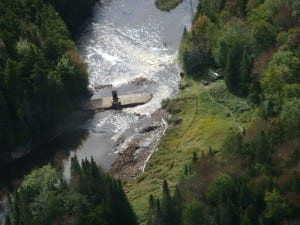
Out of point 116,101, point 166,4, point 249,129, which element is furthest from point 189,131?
point 166,4

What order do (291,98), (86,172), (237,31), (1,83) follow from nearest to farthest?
(86,172)
(291,98)
(1,83)
(237,31)

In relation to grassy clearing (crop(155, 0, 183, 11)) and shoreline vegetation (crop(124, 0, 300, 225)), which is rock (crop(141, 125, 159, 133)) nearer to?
shoreline vegetation (crop(124, 0, 300, 225))

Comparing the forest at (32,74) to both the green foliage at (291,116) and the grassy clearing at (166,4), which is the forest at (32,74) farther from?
the green foliage at (291,116)

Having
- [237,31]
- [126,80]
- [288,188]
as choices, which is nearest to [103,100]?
[126,80]

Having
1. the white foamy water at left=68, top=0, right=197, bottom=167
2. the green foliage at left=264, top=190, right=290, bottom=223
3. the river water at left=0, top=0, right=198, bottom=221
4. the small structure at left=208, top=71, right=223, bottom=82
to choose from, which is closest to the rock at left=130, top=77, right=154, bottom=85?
the river water at left=0, top=0, right=198, bottom=221

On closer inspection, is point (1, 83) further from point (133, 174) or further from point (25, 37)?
point (133, 174)

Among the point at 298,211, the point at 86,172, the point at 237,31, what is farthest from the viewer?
the point at 237,31

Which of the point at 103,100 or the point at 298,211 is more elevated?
the point at 103,100

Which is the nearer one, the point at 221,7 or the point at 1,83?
the point at 1,83
